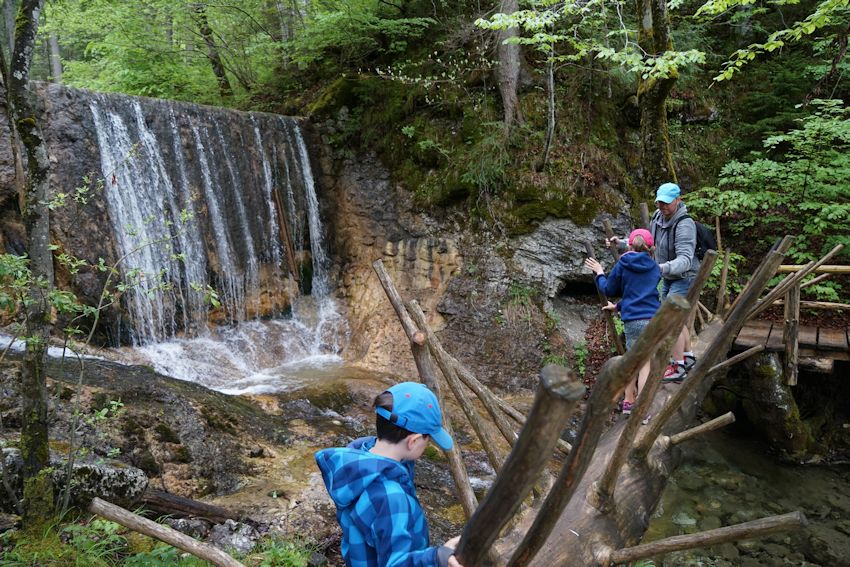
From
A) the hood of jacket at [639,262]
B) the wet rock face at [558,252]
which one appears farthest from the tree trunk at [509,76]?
the hood of jacket at [639,262]

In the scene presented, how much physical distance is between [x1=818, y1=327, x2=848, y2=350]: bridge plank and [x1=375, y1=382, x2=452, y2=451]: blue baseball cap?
23.3 ft

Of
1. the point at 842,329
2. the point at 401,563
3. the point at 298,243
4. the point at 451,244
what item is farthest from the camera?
the point at 298,243

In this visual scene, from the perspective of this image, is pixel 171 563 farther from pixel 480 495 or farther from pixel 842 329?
pixel 842 329

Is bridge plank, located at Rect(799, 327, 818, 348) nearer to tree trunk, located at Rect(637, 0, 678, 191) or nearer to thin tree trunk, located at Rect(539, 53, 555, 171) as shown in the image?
tree trunk, located at Rect(637, 0, 678, 191)

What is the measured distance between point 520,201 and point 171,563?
8111mm

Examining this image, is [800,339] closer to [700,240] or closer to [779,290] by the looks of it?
[779,290]

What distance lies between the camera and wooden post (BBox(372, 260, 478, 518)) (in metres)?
2.52

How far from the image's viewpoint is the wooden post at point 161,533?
7.25 feet

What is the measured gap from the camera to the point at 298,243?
11.3m

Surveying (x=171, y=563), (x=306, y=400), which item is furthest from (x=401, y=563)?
(x=306, y=400)

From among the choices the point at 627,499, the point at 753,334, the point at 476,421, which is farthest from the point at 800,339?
the point at 476,421

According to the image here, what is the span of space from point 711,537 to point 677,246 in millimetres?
3462

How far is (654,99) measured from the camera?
8.97m

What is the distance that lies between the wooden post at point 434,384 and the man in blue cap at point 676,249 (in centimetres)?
239
